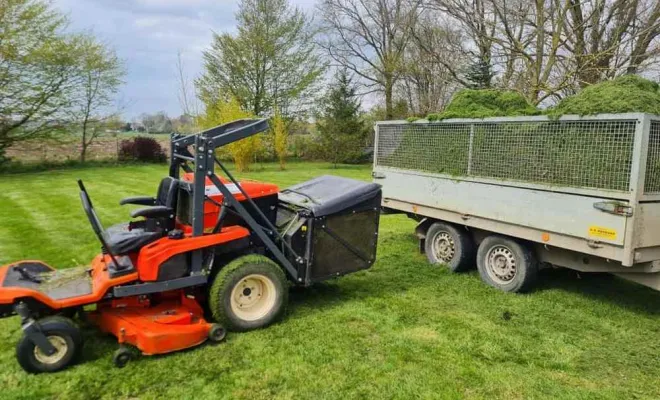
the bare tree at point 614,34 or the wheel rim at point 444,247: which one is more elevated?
the bare tree at point 614,34

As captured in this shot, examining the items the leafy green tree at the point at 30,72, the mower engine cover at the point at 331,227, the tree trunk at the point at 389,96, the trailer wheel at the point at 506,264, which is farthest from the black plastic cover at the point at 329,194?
the tree trunk at the point at 389,96

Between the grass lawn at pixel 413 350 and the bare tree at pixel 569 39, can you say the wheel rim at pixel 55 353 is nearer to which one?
the grass lawn at pixel 413 350

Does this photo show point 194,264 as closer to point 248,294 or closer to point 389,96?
point 248,294

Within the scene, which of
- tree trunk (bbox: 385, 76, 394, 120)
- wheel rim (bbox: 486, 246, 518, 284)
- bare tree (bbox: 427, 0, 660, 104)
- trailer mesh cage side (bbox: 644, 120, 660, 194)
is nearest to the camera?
trailer mesh cage side (bbox: 644, 120, 660, 194)

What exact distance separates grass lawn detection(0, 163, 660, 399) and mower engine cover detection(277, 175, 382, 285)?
477mm

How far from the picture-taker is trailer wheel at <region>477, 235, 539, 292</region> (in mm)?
5589

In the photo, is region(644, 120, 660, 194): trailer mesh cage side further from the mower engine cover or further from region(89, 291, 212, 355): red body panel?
region(89, 291, 212, 355): red body panel

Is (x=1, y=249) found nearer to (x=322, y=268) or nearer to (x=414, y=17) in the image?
(x=322, y=268)

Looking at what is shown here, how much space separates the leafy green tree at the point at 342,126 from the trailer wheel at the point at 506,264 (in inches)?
854

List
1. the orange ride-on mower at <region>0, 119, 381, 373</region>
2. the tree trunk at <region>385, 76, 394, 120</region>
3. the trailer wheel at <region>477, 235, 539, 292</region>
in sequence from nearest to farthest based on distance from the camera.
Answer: the orange ride-on mower at <region>0, 119, 381, 373</region>
the trailer wheel at <region>477, 235, 539, 292</region>
the tree trunk at <region>385, 76, 394, 120</region>

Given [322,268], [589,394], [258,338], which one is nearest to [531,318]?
[589,394]

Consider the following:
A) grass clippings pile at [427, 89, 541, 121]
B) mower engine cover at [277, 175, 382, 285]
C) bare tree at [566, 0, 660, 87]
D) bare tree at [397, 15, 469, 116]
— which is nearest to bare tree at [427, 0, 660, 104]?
bare tree at [566, 0, 660, 87]

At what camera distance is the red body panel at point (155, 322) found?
3861mm

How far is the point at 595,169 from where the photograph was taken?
188 inches
